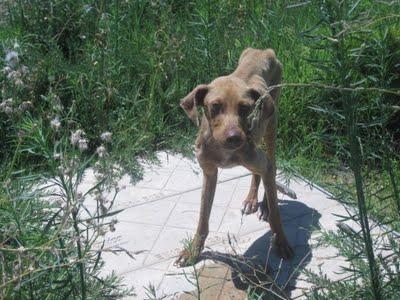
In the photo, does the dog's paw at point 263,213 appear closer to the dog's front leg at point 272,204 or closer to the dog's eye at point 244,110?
the dog's front leg at point 272,204

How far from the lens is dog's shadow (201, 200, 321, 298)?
4441 mm

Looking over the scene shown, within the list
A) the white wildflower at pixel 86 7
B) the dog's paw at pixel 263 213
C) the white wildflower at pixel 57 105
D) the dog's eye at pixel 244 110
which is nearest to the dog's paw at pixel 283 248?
the dog's paw at pixel 263 213

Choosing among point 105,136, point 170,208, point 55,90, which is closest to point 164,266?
point 170,208

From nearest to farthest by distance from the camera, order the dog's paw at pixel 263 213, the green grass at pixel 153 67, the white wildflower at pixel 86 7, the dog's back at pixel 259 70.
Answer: the dog's back at pixel 259 70 → the dog's paw at pixel 263 213 → the green grass at pixel 153 67 → the white wildflower at pixel 86 7

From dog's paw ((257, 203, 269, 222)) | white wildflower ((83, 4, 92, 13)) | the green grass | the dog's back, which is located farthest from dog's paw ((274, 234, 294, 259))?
white wildflower ((83, 4, 92, 13))

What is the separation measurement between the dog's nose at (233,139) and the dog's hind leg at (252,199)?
1111 millimetres

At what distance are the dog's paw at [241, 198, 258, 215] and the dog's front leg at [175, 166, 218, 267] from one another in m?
0.57

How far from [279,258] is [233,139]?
3.47 feet

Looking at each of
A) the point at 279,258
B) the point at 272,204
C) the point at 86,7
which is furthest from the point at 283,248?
the point at 86,7

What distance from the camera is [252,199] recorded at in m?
5.30

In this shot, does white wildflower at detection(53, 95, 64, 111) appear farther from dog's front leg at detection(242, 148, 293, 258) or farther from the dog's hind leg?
the dog's hind leg

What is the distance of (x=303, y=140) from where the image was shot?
6.25 m

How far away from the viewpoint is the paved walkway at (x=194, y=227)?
179 inches

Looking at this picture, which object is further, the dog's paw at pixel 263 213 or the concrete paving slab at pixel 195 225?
the dog's paw at pixel 263 213
